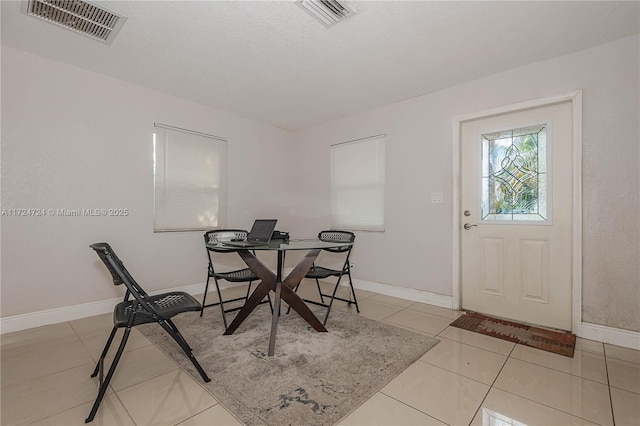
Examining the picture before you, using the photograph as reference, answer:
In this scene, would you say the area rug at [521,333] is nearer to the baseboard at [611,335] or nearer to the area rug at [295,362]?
the baseboard at [611,335]

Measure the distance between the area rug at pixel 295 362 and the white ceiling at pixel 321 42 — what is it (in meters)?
2.56

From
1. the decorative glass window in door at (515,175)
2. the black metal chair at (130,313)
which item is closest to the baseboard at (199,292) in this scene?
the decorative glass window in door at (515,175)

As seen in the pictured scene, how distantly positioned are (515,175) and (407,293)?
1821 mm

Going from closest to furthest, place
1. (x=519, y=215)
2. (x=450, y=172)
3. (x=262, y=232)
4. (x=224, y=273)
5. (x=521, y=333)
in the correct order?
(x=521, y=333) < (x=262, y=232) < (x=519, y=215) < (x=224, y=273) < (x=450, y=172)

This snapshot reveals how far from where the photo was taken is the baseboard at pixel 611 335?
2348mm

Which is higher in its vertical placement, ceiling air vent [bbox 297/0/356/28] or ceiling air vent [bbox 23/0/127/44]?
ceiling air vent [bbox 23/0/127/44]

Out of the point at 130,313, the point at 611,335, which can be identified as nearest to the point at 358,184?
the point at 611,335

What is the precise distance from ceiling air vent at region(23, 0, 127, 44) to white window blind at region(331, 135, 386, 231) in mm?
2972

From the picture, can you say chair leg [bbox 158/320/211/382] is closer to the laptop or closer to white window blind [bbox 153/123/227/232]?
the laptop

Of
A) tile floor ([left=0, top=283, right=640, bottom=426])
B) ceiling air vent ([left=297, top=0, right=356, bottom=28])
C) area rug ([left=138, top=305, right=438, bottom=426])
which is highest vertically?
ceiling air vent ([left=297, top=0, right=356, bottom=28])

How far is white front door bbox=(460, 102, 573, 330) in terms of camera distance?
2.72m

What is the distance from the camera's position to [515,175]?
9.78 feet

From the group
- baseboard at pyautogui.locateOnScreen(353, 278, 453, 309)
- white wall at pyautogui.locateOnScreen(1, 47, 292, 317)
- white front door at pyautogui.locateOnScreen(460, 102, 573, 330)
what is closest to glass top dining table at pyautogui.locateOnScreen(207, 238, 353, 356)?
white wall at pyautogui.locateOnScreen(1, 47, 292, 317)

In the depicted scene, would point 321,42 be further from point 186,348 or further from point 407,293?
point 407,293
